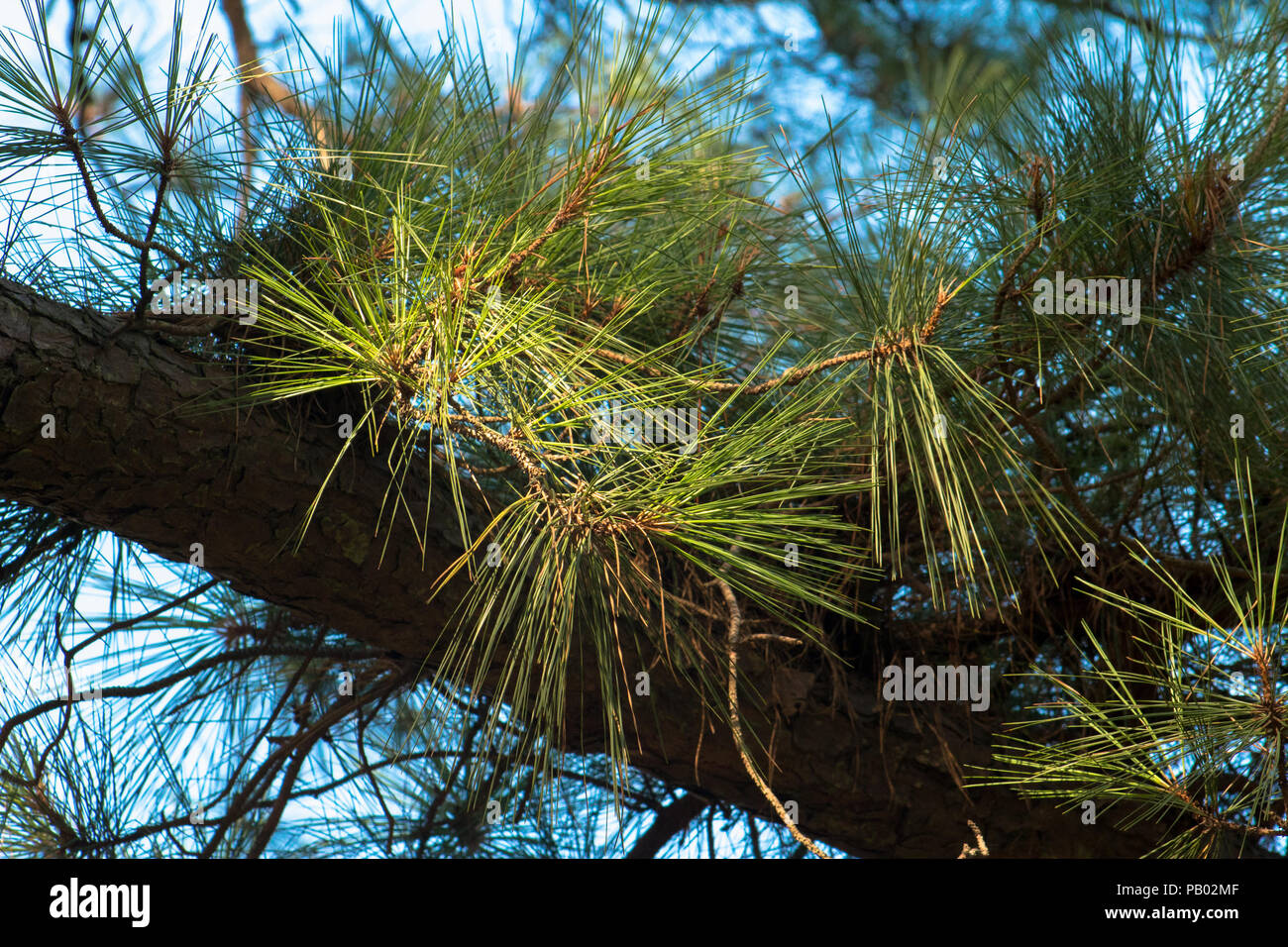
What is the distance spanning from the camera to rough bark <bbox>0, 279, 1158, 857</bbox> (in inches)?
29.1

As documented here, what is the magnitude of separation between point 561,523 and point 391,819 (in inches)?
28.9

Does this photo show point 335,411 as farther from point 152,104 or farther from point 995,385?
point 995,385

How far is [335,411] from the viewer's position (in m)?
0.86

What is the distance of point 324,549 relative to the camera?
0.84 meters

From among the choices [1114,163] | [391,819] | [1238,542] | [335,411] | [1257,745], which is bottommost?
[391,819]

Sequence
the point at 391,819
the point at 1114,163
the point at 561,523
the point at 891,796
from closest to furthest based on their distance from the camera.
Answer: the point at 561,523
the point at 1114,163
the point at 891,796
the point at 391,819

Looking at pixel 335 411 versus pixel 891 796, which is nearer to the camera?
pixel 335 411

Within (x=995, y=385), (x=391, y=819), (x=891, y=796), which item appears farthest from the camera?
(x=391, y=819)

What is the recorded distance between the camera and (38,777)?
3.57 ft

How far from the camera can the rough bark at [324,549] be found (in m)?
0.74

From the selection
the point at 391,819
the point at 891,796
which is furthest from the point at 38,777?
the point at 891,796

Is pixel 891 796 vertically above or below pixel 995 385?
below

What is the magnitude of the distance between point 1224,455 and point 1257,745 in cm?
27

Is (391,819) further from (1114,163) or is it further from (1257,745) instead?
(1114,163)
